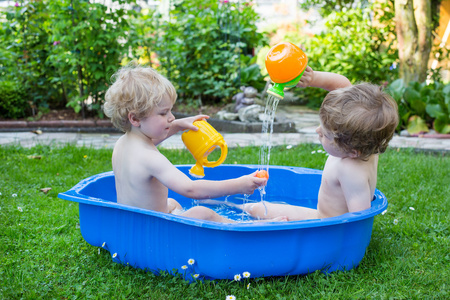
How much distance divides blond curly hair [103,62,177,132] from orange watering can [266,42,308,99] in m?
0.44

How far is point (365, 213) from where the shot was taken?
171cm

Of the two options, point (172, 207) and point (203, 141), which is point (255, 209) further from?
point (203, 141)

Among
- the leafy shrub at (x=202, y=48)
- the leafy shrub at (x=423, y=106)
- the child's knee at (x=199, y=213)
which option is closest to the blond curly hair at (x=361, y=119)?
the child's knee at (x=199, y=213)

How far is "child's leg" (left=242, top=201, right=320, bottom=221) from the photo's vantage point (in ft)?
7.50

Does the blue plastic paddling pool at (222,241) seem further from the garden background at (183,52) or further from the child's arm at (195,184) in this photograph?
the garden background at (183,52)

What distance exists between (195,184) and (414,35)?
4.42m

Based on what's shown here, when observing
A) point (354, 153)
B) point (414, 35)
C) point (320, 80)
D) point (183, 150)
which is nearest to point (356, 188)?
point (354, 153)

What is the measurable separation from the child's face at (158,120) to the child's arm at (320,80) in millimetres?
601

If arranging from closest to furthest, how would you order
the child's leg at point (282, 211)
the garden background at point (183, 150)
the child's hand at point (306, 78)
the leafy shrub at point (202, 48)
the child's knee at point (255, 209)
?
the garden background at point (183, 150) → the child's hand at point (306, 78) → the child's leg at point (282, 211) → the child's knee at point (255, 209) → the leafy shrub at point (202, 48)

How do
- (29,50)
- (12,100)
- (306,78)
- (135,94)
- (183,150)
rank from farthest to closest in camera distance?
(29,50) → (12,100) → (183,150) → (306,78) → (135,94)

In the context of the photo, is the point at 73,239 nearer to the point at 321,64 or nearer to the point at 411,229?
the point at 411,229

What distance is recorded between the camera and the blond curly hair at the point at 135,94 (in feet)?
6.18

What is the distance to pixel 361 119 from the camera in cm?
181

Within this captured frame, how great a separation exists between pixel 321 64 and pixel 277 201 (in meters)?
4.75
